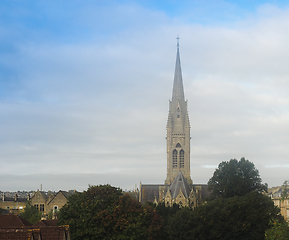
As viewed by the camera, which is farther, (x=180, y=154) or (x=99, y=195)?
(x=180, y=154)

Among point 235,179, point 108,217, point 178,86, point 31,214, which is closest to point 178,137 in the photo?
point 178,86

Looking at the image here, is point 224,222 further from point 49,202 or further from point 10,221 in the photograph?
point 49,202

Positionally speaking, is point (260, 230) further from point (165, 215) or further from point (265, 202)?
point (165, 215)

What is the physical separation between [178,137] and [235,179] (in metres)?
42.9

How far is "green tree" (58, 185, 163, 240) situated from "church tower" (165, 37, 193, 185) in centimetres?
6550

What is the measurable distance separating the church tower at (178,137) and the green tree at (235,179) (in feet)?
119

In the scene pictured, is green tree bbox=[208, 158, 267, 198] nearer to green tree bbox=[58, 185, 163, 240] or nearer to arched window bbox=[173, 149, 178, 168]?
green tree bbox=[58, 185, 163, 240]

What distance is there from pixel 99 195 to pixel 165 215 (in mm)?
18835

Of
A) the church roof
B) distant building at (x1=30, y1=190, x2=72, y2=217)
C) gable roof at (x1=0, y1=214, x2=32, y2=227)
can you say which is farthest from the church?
gable roof at (x1=0, y1=214, x2=32, y2=227)

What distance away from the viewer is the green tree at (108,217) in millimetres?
53750

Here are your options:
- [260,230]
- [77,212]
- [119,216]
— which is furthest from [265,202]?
[77,212]

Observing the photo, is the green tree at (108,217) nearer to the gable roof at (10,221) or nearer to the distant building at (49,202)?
the gable roof at (10,221)

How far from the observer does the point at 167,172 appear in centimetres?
12531

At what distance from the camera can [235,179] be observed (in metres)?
84.4
